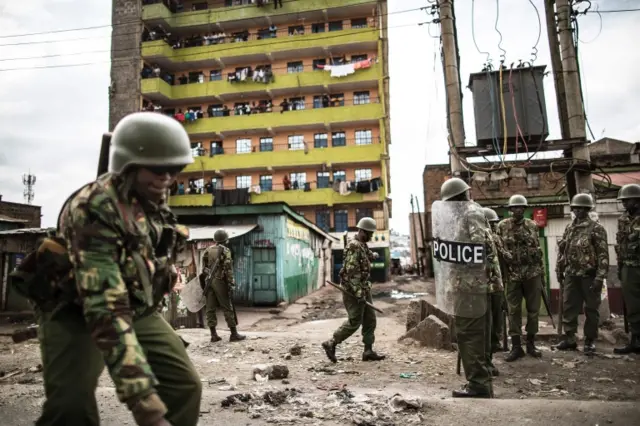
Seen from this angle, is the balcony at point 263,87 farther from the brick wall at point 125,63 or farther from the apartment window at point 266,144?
the apartment window at point 266,144

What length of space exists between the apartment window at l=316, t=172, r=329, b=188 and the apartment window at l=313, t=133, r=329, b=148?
2.23 metres

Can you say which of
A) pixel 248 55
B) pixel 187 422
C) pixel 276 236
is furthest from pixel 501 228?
pixel 248 55

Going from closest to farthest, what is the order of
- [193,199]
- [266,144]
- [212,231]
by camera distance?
[212,231], [193,199], [266,144]

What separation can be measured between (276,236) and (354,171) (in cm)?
1574

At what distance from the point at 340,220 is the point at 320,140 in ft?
19.9

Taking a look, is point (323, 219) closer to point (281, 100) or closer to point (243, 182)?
point (243, 182)

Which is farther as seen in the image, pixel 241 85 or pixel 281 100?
pixel 281 100

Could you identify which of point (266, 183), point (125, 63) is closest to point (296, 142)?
point (266, 183)

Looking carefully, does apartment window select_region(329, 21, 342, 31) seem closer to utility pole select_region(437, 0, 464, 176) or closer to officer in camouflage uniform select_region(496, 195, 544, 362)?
utility pole select_region(437, 0, 464, 176)

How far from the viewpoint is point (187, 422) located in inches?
70.3

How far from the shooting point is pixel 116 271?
153 centimetres

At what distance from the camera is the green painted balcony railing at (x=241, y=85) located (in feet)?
96.0

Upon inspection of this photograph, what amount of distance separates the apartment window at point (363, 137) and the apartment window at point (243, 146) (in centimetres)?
797

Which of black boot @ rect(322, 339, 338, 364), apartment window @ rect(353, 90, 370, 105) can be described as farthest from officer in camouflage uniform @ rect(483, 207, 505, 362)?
apartment window @ rect(353, 90, 370, 105)
